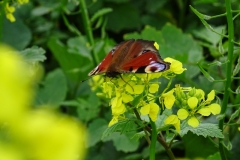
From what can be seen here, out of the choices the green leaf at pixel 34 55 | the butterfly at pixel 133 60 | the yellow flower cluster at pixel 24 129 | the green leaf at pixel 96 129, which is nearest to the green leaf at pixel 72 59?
the green leaf at pixel 96 129

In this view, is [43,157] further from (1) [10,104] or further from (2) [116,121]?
(2) [116,121]

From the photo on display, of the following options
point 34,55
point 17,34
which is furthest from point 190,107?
point 17,34

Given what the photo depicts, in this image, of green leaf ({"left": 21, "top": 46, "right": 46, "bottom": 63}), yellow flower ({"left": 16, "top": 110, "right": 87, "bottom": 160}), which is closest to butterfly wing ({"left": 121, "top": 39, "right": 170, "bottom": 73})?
green leaf ({"left": 21, "top": 46, "right": 46, "bottom": 63})

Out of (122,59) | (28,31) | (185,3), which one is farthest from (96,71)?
(185,3)

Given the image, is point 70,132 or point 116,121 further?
point 116,121

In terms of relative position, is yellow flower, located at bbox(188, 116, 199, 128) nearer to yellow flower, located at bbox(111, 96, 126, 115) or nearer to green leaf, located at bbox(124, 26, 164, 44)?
yellow flower, located at bbox(111, 96, 126, 115)
